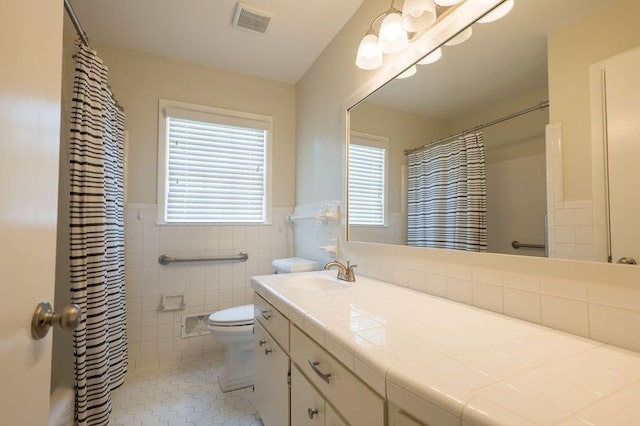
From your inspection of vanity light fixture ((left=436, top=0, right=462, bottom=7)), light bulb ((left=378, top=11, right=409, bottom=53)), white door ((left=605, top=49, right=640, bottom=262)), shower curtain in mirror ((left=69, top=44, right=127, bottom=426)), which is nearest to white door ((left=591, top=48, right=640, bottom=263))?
white door ((left=605, top=49, right=640, bottom=262))

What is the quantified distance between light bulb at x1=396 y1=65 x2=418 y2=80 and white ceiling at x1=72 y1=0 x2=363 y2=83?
0.74m

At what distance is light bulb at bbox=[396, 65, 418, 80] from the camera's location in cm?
137

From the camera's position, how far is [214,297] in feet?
7.90

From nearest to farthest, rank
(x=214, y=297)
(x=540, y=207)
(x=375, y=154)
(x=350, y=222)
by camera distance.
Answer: (x=540, y=207) → (x=375, y=154) → (x=350, y=222) → (x=214, y=297)

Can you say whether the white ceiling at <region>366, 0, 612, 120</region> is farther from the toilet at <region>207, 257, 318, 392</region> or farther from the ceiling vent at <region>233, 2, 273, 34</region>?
the toilet at <region>207, 257, 318, 392</region>

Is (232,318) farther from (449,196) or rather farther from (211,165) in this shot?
(449,196)

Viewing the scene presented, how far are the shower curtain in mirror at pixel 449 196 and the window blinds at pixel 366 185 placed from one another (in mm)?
228

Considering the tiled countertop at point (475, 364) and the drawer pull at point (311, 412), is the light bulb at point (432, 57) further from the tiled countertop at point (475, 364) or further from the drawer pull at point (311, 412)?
the drawer pull at point (311, 412)

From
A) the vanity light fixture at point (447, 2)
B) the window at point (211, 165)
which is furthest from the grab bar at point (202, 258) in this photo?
the vanity light fixture at point (447, 2)

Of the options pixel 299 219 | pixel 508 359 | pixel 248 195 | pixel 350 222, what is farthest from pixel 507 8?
pixel 248 195

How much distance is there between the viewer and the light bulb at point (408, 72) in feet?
4.49

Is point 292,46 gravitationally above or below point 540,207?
above

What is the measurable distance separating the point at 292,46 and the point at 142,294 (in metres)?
2.25

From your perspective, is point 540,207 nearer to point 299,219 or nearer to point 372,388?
point 372,388
